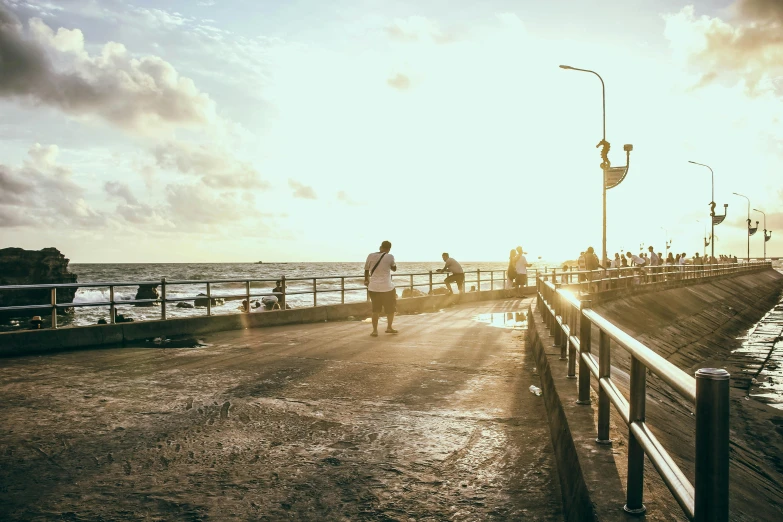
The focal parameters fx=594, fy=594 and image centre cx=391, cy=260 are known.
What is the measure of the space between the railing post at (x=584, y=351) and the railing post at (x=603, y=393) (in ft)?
2.30

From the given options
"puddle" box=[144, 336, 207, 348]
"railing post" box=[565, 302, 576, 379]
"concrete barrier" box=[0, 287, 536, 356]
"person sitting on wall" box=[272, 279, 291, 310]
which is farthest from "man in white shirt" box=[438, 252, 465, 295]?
"railing post" box=[565, 302, 576, 379]

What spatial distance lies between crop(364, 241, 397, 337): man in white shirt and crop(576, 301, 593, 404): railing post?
8053 millimetres

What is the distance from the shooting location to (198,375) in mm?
8219

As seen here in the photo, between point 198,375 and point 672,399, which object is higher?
point 198,375

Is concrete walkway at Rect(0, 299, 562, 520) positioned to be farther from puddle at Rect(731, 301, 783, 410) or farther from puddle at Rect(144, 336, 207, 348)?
puddle at Rect(731, 301, 783, 410)

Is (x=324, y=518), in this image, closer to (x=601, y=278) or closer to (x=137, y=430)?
(x=137, y=430)

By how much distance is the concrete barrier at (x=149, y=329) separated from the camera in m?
11.1

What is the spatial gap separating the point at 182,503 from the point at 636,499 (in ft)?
8.79

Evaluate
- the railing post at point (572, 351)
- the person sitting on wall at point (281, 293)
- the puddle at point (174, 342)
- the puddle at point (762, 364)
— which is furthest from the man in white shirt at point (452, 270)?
the railing post at point (572, 351)

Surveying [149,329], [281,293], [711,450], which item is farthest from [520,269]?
[711,450]

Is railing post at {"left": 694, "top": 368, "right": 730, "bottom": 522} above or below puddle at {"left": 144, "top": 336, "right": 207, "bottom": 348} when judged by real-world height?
above

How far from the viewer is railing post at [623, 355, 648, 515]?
279cm

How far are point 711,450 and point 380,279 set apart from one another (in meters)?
11.1

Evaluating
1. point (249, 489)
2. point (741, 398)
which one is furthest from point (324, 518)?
point (741, 398)
